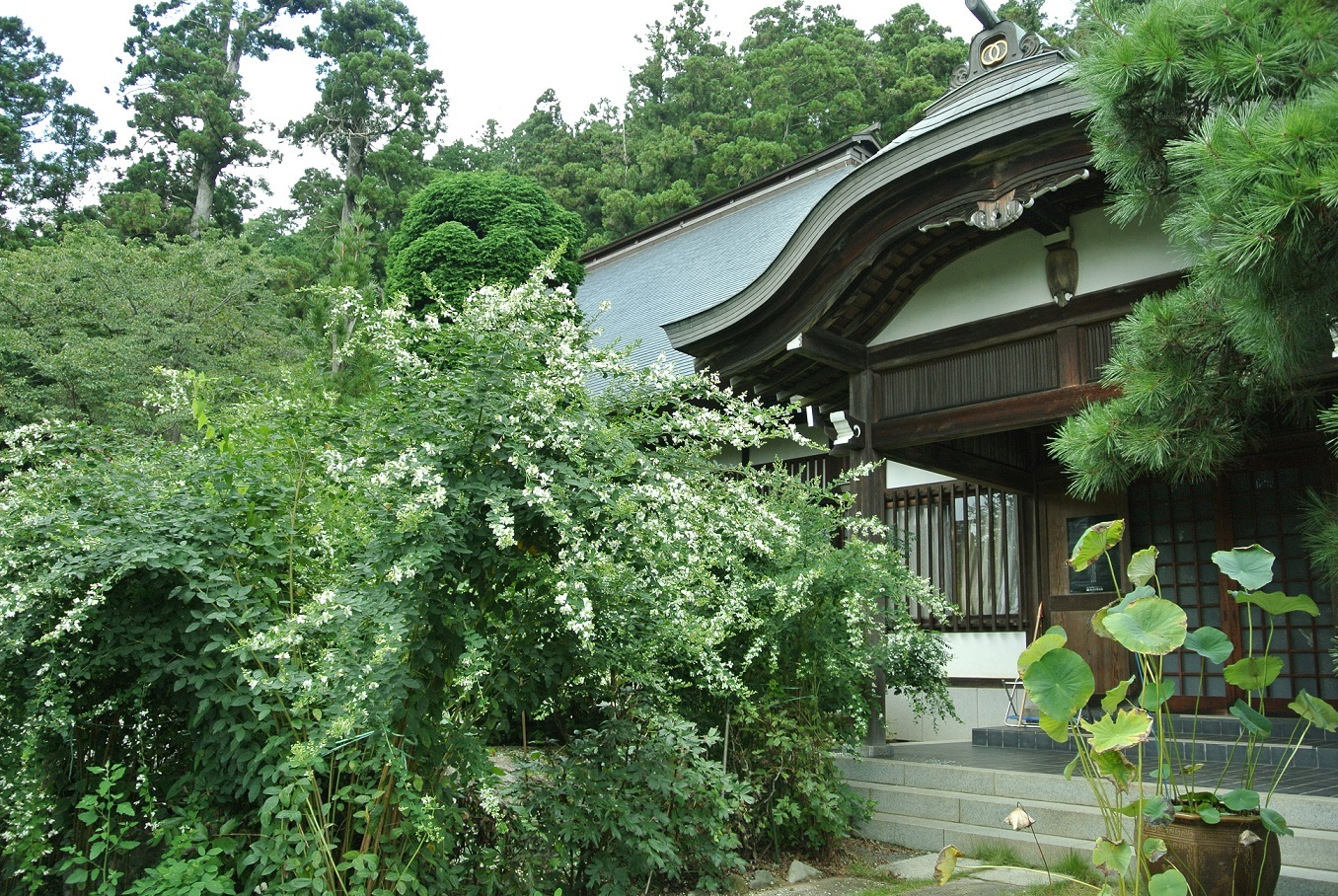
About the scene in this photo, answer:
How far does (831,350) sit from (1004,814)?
3577 mm

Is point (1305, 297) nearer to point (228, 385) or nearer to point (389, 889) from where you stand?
point (389, 889)

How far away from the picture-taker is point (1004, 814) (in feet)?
17.9

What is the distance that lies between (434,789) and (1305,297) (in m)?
3.72

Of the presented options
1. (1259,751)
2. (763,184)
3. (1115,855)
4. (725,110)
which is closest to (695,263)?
(763,184)

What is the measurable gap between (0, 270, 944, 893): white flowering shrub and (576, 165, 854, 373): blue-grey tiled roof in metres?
8.17

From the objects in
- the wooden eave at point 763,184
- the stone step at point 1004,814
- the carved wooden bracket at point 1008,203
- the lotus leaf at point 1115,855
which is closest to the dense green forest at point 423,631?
the stone step at point 1004,814

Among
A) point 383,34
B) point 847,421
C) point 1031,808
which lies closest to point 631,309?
point 847,421

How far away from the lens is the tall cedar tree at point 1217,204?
341 centimetres

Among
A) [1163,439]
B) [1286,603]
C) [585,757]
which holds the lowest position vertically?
[585,757]

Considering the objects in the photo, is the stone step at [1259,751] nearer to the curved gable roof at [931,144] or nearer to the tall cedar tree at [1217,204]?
the tall cedar tree at [1217,204]

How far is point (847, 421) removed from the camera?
25.2 feet

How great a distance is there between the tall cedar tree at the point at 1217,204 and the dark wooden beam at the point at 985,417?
1.78 meters

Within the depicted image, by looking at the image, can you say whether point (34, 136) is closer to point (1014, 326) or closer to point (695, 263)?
point (695, 263)

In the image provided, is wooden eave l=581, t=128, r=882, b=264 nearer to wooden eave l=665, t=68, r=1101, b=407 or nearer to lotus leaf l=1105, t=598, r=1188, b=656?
wooden eave l=665, t=68, r=1101, b=407
